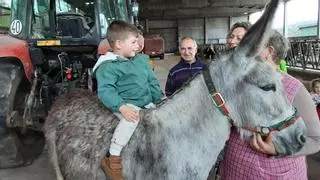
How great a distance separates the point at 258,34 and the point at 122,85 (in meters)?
1.01

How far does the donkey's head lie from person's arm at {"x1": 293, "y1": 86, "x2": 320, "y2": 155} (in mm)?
65

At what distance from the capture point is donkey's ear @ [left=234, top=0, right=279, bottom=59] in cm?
169

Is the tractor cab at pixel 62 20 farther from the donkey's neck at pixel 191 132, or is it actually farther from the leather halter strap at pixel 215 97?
the leather halter strap at pixel 215 97

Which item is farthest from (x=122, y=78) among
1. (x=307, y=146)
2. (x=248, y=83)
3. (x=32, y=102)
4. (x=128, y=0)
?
(x=128, y=0)

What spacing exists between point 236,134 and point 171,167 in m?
0.40

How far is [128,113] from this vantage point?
2.21 meters

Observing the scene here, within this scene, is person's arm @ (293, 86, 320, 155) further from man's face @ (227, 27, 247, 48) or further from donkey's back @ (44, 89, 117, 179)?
donkey's back @ (44, 89, 117, 179)

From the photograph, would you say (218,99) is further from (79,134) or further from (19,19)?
(19,19)

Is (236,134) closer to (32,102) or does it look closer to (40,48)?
(32,102)

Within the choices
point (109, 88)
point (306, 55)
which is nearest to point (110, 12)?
point (109, 88)

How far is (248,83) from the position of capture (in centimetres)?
183

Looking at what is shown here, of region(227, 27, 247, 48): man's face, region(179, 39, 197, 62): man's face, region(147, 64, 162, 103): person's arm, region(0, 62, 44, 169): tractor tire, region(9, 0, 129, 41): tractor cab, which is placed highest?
region(9, 0, 129, 41): tractor cab

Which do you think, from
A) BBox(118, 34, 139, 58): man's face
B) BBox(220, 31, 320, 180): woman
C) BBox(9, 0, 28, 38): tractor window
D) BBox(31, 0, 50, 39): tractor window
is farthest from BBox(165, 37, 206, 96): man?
BBox(9, 0, 28, 38): tractor window

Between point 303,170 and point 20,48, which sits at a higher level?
point 20,48
